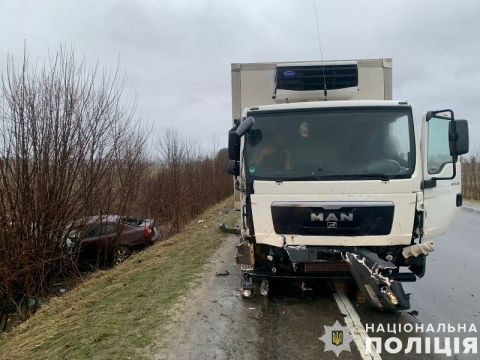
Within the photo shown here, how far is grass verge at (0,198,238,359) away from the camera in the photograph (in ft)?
14.5

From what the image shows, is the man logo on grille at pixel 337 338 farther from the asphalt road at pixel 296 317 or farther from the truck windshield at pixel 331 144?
the truck windshield at pixel 331 144

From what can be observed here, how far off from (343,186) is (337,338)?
166cm

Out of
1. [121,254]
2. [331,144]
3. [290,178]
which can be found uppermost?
[331,144]

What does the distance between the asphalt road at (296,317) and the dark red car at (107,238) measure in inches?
161

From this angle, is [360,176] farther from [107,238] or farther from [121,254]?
[121,254]

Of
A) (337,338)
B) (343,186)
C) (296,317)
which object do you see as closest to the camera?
(337,338)

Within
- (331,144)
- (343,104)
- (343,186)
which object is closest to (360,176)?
(343,186)

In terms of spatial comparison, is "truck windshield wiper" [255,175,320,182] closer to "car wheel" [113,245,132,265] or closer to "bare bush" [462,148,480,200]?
"car wheel" [113,245,132,265]

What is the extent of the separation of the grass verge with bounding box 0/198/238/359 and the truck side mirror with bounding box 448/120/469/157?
13.0 feet

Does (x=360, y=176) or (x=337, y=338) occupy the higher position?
(x=360, y=176)

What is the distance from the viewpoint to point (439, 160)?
5.21 meters

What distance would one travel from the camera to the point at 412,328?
15.4 feet

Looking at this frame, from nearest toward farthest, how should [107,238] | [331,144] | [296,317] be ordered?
[296,317] < [331,144] < [107,238]

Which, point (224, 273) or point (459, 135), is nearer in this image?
point (459, 135)
